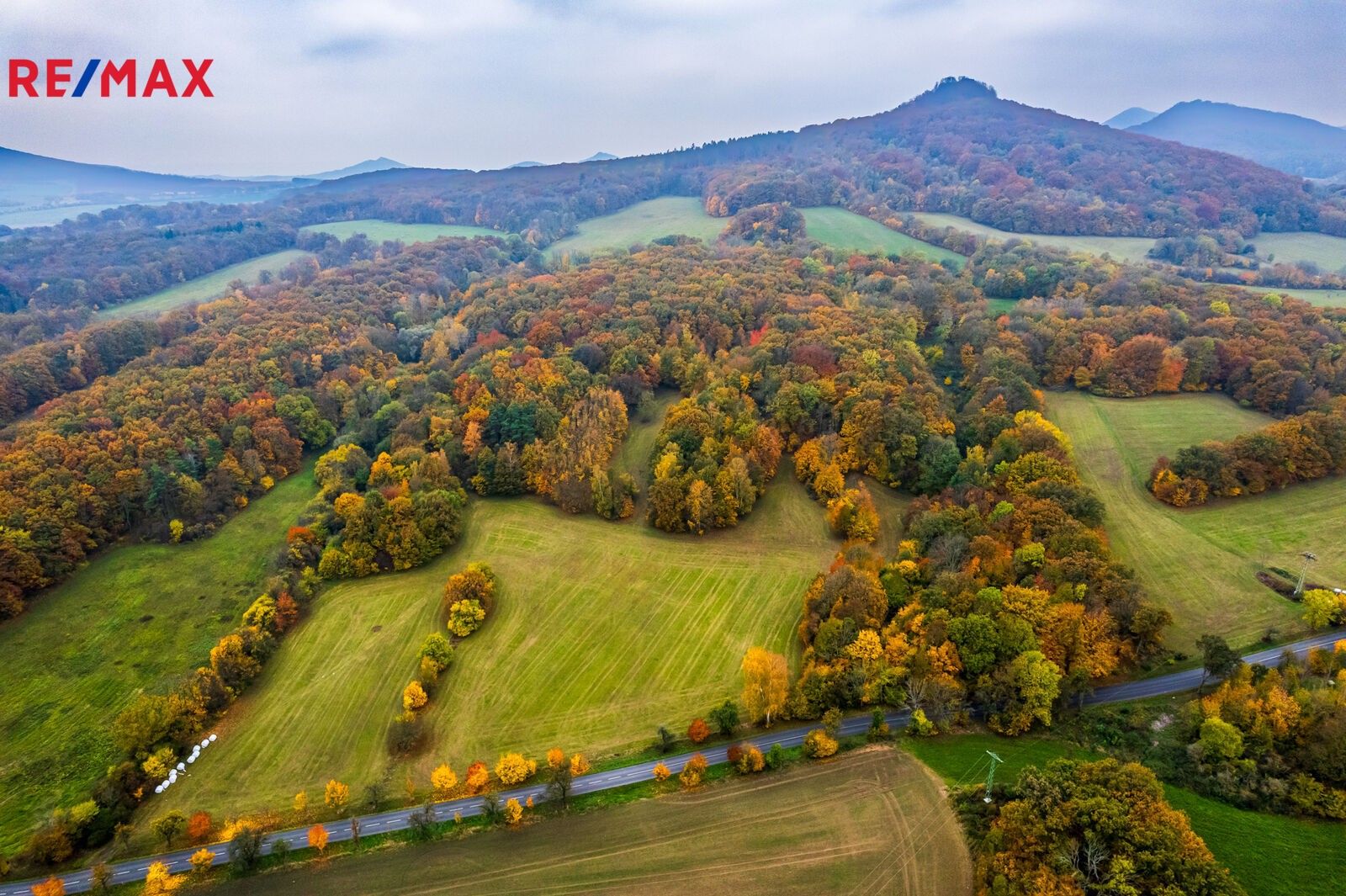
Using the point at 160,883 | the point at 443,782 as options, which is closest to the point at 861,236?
the point at 443,782

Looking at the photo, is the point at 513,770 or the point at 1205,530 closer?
the point at 513,770

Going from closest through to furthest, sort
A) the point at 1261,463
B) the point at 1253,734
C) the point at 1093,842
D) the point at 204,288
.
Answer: the point at 1093,842, the point at 1253,734, the point at 1261,463, the point at 204,288

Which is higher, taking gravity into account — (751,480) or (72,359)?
(72,359)

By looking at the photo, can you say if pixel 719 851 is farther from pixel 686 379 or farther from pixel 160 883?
pixel 686 379

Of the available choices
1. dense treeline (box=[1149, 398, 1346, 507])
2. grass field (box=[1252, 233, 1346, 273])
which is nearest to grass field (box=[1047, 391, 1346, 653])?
dense treeline (box=[1149, 398, 1346, 507])

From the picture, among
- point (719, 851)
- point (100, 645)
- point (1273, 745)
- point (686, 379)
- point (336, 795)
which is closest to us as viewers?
point (719, 851)

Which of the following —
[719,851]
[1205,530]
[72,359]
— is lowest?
[719,851]

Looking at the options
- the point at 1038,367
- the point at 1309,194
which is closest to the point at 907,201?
the point at 1309,194

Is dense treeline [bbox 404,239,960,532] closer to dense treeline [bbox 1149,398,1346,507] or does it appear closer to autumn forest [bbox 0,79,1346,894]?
autumn forest [bbox 0,79,1346,894]
